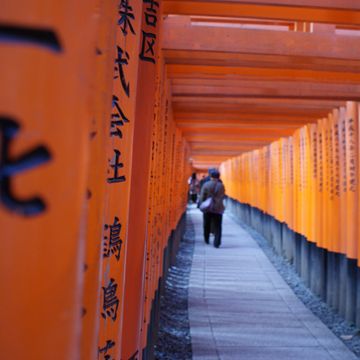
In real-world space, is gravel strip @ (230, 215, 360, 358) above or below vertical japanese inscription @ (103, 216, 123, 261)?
below

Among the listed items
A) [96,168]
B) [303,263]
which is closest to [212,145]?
[303,263]

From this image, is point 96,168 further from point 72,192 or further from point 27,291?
point 27,291

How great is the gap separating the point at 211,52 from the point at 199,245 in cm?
827

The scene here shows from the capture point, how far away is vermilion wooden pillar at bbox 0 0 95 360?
70 cm

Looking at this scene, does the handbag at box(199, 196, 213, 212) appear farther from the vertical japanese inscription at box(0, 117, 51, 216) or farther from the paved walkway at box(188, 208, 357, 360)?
the vertical japanese inscription at box(0, 117, 51, 216)

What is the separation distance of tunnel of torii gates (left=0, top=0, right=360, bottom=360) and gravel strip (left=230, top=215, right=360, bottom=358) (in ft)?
0.50

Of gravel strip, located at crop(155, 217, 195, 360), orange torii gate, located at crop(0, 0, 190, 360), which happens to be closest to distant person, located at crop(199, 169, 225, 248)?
gravel strip, located at crop(155, 217, 195, 360)

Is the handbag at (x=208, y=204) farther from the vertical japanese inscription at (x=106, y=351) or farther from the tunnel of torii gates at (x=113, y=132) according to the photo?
the vertical japanese inscription at (x=106, y=351)

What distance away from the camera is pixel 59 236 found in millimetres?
738

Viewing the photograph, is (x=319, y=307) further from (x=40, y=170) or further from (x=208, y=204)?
(x=40, y=170)

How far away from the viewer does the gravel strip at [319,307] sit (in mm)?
4846

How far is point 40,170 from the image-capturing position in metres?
0.71

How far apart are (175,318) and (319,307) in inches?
83.5

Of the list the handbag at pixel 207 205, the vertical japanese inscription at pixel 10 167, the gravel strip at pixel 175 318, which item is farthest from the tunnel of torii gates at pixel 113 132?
the handbag at pixel 207 205
